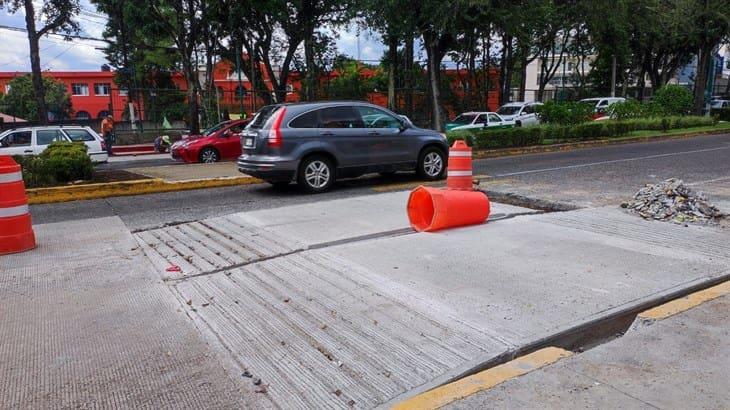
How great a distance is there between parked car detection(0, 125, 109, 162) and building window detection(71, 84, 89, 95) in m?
57.9

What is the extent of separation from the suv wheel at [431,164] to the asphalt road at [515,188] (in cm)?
28

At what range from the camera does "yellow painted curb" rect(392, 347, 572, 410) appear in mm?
3064

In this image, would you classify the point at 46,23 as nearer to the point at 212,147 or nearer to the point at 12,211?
the point at 212,147

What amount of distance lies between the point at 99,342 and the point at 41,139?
51.0ft

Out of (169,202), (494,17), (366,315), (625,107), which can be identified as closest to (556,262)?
(366,315)

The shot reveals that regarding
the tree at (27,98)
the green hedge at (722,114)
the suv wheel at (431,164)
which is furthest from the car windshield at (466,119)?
the tree at (27,98)

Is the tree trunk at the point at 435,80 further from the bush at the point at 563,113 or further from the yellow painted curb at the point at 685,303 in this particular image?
the yellow painted curb at the point at 685,303

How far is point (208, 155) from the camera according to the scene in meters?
17.9

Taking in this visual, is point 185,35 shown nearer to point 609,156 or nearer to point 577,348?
point 609,156

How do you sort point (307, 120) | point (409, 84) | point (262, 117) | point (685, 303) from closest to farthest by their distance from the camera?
point (685, 303) → point (307, 120) → point (262, 117) → point (409, 84)

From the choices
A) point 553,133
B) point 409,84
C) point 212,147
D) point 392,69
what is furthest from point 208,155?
point 409,84

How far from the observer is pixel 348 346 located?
3.77 meters

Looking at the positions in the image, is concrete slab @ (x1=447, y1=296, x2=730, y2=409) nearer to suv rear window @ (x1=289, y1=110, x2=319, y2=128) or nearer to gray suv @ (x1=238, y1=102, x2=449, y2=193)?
gray suv @ (x1=238, y1=102, x2=449, y2=193)

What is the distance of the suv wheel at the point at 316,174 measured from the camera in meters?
10.3
